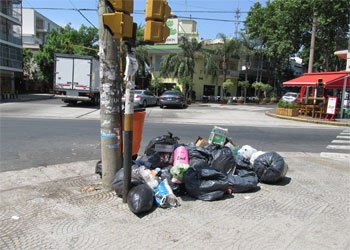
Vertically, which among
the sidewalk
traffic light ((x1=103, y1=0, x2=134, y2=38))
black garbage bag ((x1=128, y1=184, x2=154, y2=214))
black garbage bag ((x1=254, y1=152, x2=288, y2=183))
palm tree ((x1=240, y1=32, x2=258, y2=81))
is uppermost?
palm tree ((x1=240, y1=32, x2=258, y2=81))

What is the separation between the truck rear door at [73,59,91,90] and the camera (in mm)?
18453

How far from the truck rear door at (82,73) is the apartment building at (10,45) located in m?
17.0

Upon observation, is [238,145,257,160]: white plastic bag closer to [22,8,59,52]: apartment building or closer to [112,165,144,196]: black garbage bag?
[112,165,144,196]: black garbage bag

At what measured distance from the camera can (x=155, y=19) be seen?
366 centimetres

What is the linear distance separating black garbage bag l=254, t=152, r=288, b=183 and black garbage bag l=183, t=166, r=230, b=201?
1.00 metres

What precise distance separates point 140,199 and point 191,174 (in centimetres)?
96

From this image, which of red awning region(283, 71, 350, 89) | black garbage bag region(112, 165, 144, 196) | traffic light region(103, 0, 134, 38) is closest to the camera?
traffic light region(103, 0, 134, 38)

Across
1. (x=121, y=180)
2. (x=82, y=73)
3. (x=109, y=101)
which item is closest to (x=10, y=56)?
(x=82, y=73)

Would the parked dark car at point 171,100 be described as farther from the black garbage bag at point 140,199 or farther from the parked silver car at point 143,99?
the black garbage bag at point 140,199

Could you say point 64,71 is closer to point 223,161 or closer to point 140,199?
point 223,161

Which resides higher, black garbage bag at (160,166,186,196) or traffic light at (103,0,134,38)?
traffic light at (103,0,134,38)

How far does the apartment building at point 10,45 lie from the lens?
3194 cm

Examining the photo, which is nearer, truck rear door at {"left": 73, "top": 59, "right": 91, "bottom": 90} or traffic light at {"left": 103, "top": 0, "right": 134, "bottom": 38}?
traffic light at {"left": 103, "top": 0, "right": 134, "bottom": 38}

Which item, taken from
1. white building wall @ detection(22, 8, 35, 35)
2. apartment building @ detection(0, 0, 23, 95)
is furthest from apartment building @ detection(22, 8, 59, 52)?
apartment building @ detection(0, 0, 23, 95)
